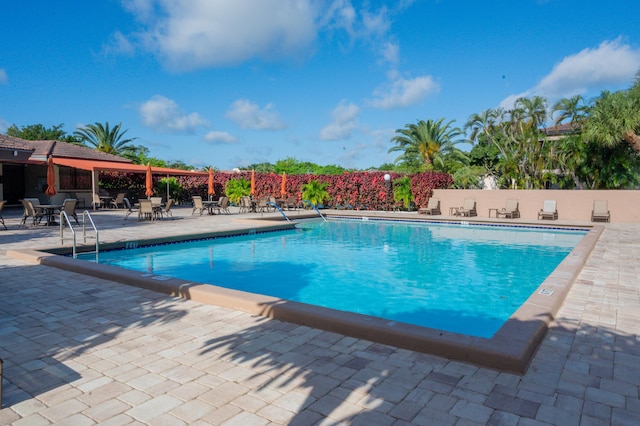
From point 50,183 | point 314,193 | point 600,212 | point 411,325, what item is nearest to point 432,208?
point 314,193

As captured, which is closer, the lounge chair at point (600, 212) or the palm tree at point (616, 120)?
the lounge chair at point (600, 212)

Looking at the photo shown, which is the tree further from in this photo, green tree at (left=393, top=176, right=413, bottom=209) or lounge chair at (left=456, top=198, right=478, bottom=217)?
lounge chair at (left=456, top=198, right=478, bottom=217)

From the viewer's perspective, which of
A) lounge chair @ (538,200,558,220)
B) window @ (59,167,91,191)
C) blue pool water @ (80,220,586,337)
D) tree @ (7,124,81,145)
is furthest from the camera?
tree @ (7,124,81,145)

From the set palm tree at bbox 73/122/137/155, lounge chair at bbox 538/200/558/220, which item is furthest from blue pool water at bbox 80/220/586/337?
palm tree at bbox 73/122/137/155

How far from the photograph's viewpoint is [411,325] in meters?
4.09

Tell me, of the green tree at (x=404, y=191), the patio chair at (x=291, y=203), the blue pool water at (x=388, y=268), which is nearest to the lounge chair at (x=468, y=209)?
the green tree at (x=404, y=191)

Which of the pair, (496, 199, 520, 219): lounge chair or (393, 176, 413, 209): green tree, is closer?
(496, 199, 520, 219): lounge chair

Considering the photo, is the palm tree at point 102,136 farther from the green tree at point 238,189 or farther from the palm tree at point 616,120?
the palm tree at point 616,120

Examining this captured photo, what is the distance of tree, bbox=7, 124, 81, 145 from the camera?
44.1 m

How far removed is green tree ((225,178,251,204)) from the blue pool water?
10.4 m

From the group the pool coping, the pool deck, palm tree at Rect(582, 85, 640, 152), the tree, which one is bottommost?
the pool deck

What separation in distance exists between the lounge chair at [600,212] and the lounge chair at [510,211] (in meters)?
2.97

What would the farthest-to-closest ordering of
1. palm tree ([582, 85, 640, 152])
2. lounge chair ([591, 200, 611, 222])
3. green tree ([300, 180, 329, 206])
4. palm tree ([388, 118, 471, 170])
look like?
palm tree ([388, 118, 471, 170]) < green tree ([300, 180, 329, 206]) < palm tree ([582, 85, 640, 152]) < lounge chair ([591, 200, 611, 222])

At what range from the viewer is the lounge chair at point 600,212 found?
1736cm
